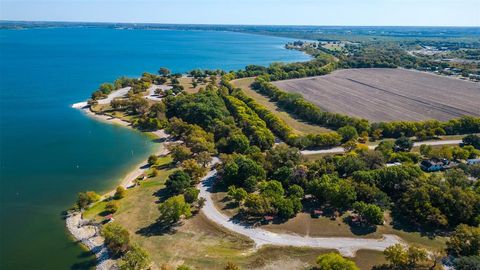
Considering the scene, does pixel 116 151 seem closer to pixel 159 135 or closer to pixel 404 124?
pixel 159 135

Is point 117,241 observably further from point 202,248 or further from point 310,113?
point 310,113

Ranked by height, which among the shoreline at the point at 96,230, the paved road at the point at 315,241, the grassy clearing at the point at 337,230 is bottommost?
the shoreline at the point at 96,230

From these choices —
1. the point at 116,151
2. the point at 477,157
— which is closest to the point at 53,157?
the point at 116,151

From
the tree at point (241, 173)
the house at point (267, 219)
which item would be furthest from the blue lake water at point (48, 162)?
the house at point (267, 219)

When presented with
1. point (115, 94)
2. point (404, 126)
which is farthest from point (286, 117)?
point (115, 94)

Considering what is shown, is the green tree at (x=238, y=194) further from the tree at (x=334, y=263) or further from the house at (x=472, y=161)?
the house at (x=472, y=161)

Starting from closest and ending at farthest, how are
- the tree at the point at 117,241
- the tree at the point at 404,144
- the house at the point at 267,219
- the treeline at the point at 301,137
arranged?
the tree at the point at 117,241, the house at the point at 267,219, the tree at the point at 404,144, the treeline at the point at 301,137
